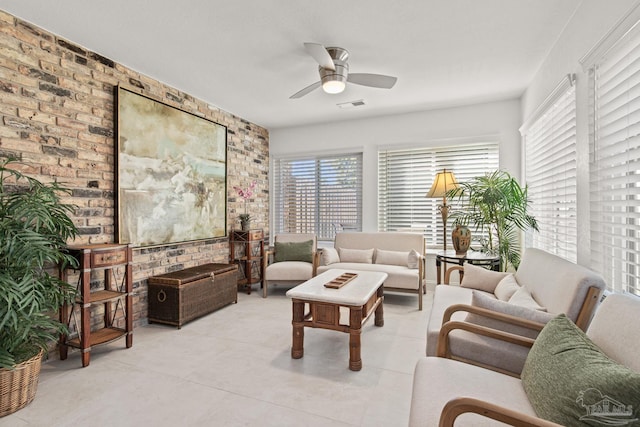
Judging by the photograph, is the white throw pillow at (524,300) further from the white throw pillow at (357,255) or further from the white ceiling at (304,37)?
the white throw pillow at (357,255)

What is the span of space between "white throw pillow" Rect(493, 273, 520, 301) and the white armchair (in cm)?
232

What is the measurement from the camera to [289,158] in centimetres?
571

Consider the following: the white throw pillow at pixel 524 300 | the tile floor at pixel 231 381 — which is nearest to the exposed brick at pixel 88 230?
the tile floor at pixel 231 381

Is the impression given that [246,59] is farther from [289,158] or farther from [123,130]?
[289,158]

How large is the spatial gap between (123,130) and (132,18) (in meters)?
1.13

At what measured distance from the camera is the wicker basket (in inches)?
73.9

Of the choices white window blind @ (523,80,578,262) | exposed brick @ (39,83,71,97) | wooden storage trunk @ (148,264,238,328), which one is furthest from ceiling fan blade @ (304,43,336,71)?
wooden storage trunk @ (148,264,238,328)

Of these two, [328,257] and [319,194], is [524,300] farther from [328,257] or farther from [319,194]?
[319,194]

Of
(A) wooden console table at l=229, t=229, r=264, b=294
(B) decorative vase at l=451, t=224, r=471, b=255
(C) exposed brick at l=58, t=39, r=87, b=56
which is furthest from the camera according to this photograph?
(A) wooden console table at l=229, t=229, r=264, b=294

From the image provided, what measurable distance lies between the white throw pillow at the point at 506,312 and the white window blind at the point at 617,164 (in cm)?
51

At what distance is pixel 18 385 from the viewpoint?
1931 mm

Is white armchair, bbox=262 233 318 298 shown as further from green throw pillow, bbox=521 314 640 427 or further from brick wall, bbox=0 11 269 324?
green throw pillow, bbox=521 314 640 427

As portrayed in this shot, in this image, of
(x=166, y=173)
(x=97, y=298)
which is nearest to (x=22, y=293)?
(x=97, y=298)

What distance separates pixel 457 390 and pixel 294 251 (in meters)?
3.59
